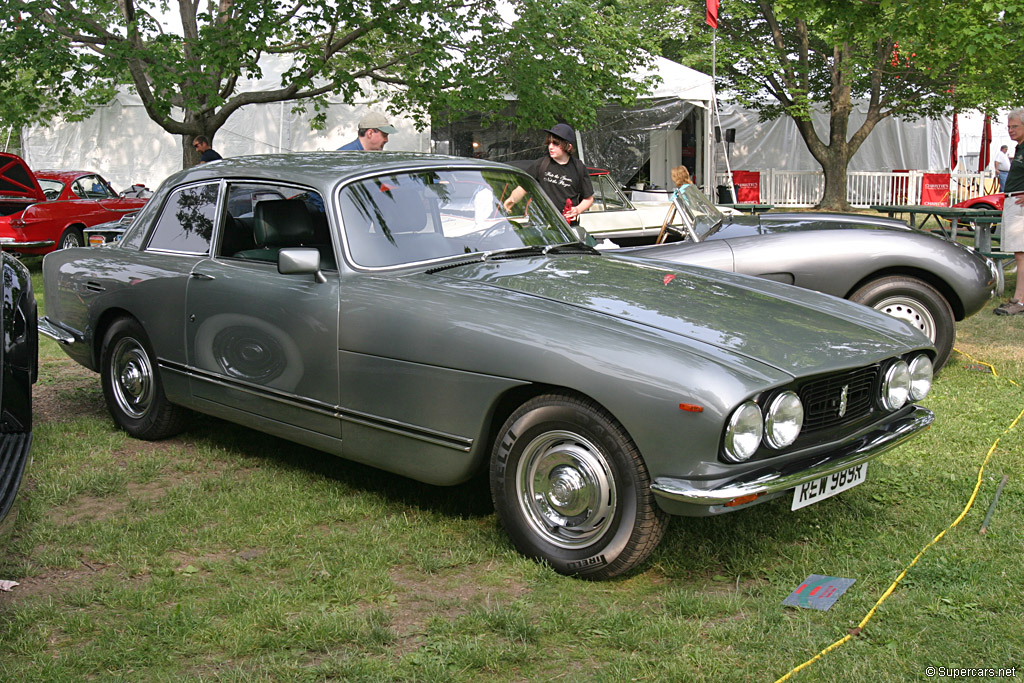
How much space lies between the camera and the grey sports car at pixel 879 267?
652cm

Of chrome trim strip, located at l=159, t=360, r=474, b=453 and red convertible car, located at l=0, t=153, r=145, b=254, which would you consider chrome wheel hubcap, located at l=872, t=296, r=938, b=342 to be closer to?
chrome trim strip, located at l=159, t=360, r=474, b=453

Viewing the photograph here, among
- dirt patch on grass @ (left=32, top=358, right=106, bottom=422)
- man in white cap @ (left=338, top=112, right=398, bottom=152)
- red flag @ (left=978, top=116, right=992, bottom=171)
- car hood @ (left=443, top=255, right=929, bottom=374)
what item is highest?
red flag @ (left=978, top=116, right=992, bottom=171)

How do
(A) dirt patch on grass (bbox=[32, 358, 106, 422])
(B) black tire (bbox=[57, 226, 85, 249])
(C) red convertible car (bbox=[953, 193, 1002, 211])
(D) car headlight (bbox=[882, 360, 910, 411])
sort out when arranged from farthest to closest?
(C) red convertible car (bbox=[953, 193, 1002, 211]) → (B) black tire (bbox=[57, 226, 85, 249]) → (A) dirt patch on grass (bbox=[32, 358, 106, 422]) → (D) car headlight (bbox=[882, 360, 910, 411])

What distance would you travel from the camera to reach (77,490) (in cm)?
468

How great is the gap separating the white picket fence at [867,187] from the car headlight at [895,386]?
Result: 21.2m

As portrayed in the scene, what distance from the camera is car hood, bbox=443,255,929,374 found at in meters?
3.53

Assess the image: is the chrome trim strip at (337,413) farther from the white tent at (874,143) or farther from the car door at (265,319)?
the white tent at (874,143)

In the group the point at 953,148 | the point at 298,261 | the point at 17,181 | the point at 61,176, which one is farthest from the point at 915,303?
the point at 953,148

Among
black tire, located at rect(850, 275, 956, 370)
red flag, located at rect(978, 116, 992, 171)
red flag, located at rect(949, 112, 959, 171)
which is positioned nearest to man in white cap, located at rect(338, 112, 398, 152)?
black tire, located at rect(850, 275, 956, 370)

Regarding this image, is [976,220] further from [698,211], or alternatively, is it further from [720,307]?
[720,307]

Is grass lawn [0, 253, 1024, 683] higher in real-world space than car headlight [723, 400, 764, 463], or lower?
lower

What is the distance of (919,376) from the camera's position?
4020 mm

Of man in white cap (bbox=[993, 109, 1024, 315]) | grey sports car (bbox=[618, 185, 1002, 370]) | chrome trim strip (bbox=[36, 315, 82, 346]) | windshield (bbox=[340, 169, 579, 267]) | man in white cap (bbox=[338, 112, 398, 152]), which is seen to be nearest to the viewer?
windshield (bbox=[340, 169, 579, 267])

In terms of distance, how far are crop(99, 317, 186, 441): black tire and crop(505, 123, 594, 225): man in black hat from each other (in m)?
3.45
